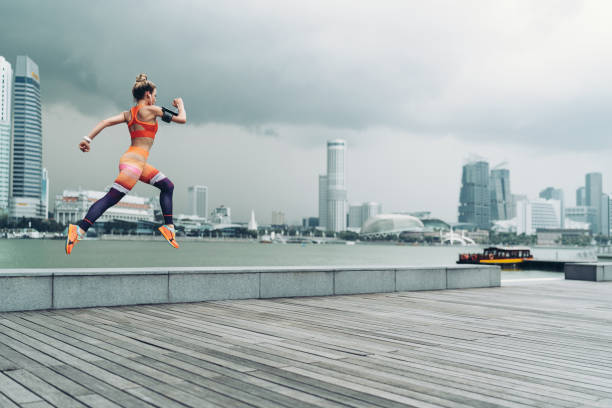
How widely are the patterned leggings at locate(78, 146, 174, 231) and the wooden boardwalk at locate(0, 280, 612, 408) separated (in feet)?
5.80

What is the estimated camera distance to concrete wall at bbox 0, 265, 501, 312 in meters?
9.62

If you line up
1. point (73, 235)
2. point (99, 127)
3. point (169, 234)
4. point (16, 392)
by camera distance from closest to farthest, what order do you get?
point (16, 392)
point (73, 235)
point (99, 127)
point (169, 234)

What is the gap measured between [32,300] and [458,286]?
11.5m

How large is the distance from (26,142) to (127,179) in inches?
5592

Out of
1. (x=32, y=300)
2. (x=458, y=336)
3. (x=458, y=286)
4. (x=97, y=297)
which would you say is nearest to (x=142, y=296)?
(x=97, y=297)

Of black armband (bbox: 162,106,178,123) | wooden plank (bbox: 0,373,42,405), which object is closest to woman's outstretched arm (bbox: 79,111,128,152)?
→ black armband (bbox: 162,106,178,123)

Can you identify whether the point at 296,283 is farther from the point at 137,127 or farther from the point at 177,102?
the point at 137,127

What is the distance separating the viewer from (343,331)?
27.0ft

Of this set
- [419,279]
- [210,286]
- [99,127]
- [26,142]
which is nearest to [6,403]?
[99,127]

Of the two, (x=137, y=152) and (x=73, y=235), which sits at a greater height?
(x=137, y=152)

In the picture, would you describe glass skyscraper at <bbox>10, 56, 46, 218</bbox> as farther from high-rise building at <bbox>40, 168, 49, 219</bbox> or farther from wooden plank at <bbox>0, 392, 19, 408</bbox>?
wooden plank at <bbox>0, 392, 19, 408</bbox>

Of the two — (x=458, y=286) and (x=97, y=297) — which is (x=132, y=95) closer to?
(x=97, y=297)

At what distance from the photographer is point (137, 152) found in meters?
9.55

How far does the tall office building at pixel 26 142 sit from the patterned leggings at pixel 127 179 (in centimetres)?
11533
